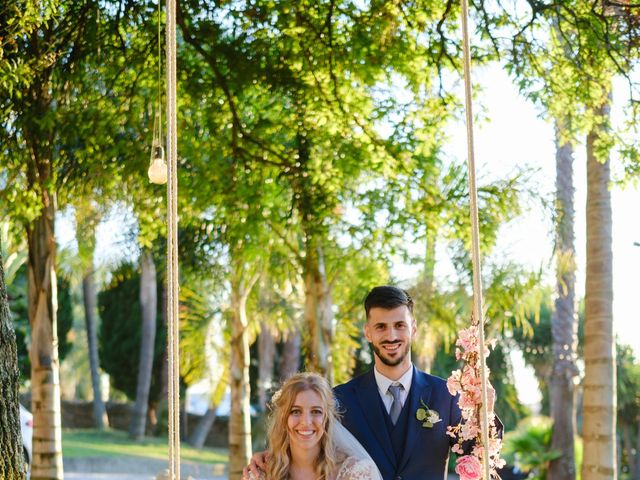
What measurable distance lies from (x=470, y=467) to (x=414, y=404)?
331mm

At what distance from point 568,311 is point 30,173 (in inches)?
361

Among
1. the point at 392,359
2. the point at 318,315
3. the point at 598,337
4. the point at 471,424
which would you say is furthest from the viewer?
the point at 318,315

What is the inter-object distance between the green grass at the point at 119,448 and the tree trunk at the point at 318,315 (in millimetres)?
9989

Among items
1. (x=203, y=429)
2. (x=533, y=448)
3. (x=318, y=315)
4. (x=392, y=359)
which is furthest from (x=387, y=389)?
(x=203, y=429)

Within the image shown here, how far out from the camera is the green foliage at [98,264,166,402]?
2552cm

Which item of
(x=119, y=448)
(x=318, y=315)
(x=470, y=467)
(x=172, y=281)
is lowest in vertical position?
(x=119, y=448)

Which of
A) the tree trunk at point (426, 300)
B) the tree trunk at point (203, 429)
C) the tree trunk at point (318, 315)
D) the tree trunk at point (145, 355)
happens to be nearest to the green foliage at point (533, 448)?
the tree trunk at point (426, 300)

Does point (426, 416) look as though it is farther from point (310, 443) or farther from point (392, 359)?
point (310, 443)

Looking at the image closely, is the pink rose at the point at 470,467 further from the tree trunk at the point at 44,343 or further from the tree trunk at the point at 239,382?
the tree trunk at the point at 239,382

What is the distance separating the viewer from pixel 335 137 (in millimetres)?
9102

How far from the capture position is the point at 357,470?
12.8 ft

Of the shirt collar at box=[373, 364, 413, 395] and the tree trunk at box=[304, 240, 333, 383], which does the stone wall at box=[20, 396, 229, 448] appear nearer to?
the tree trunk at box=[304, 240, 333, 383]

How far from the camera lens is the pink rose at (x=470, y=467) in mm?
4031

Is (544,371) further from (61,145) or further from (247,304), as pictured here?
(61,145)
